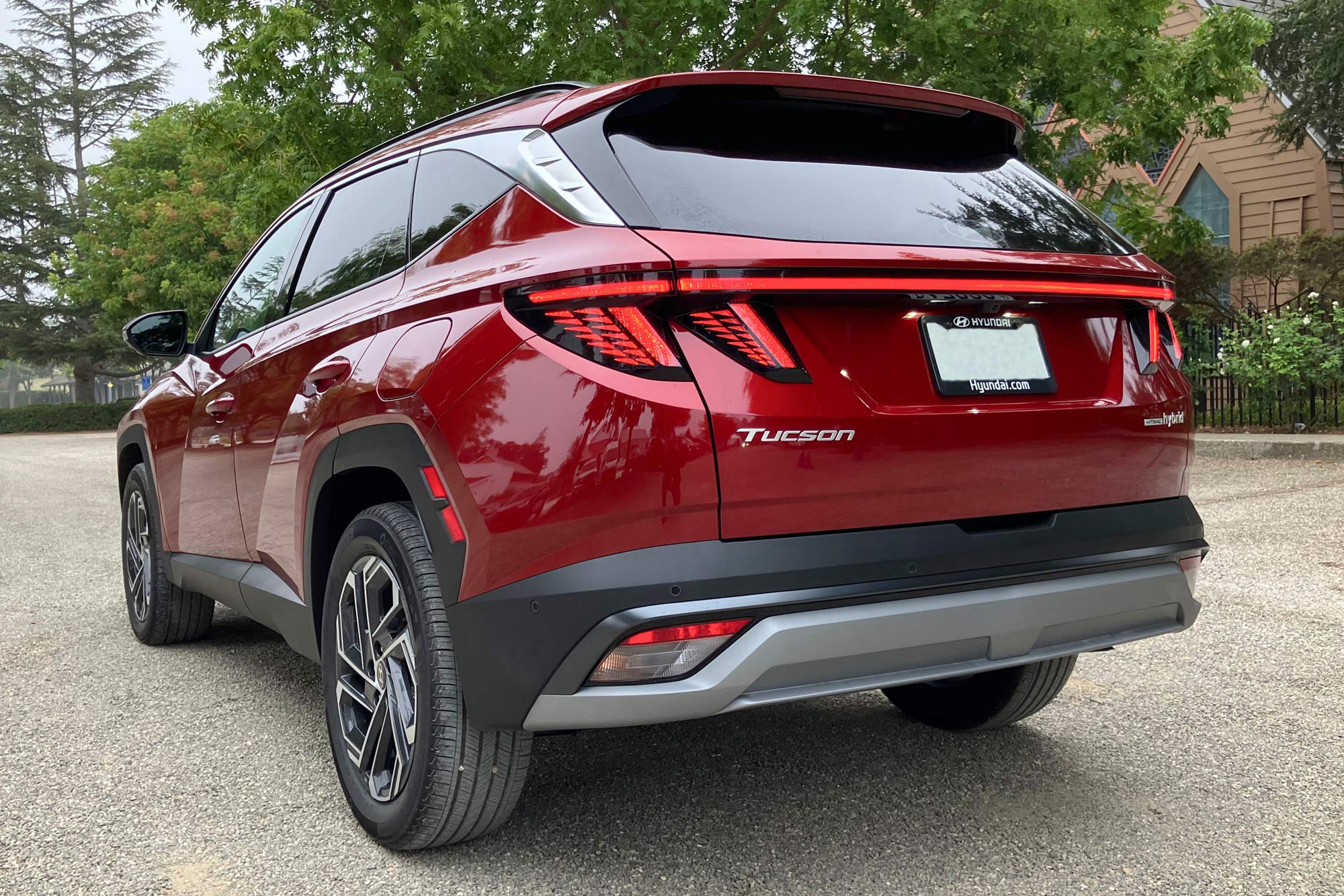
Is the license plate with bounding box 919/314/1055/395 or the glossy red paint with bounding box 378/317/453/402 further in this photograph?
the glossy red paint with bounding box 378/317/453/402

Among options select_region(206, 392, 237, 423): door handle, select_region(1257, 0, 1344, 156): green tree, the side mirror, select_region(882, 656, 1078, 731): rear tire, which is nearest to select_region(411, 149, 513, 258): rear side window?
select_region(206, 392, 237, 423): door handle

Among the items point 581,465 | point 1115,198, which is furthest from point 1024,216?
point 1115,198

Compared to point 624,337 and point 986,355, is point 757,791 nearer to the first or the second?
point 986,355

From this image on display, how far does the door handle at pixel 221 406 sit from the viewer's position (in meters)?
4.20

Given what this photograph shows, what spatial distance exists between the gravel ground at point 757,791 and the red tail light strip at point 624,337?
1.27 m

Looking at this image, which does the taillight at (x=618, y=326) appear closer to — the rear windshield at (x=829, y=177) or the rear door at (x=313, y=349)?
the rear windshield at (x=829, y=177)

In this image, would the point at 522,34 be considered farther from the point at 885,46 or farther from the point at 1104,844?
the point at 1104,844

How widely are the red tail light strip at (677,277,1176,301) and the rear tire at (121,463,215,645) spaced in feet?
12.0

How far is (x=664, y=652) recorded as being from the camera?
93.0 inches

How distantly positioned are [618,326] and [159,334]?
11.4 ft

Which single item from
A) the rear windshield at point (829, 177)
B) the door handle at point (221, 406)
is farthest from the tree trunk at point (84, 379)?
the rear windshield at point (829, 177)

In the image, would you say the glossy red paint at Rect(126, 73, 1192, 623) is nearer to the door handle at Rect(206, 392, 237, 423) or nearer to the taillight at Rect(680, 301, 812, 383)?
the taillight at Rect(680, 301, 812, 383)

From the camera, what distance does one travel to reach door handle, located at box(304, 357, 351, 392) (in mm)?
3215

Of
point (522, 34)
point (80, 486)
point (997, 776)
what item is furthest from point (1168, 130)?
point (80, 486)
